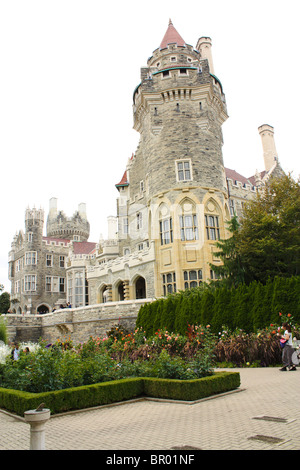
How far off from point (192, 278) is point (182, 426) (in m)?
20.3

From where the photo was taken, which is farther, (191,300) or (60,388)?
(191,300)

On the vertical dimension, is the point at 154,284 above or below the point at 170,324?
above

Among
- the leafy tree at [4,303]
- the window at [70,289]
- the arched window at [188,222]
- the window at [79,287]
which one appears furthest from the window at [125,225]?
the leafy tree at [4,303]

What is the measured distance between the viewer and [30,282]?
176 feet

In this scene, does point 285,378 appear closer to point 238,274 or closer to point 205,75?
point 238,274

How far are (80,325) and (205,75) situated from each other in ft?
74.7

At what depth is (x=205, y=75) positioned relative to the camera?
3061cm

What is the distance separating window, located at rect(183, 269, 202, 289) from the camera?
1046 inches

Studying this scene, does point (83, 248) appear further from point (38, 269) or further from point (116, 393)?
point (116, 393)

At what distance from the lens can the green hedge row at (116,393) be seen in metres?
8.36

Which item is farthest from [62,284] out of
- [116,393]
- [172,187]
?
[116,393]

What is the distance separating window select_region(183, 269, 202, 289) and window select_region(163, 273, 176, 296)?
2.79 feet

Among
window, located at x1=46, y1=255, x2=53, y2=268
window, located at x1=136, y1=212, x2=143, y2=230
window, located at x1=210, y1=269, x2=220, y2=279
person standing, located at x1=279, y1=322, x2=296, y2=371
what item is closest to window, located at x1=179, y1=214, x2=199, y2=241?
window, located at x1=210, y1=269, x2=220, y2=279
